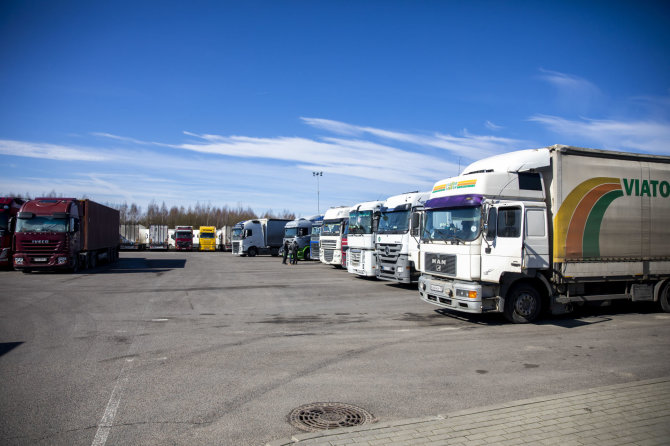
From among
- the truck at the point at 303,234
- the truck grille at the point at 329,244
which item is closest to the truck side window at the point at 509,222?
the truck grille at the point at 329,244

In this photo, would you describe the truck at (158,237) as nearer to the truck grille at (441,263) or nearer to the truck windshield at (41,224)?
the truck windshield at (41,224)

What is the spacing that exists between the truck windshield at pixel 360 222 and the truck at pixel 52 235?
13552mm

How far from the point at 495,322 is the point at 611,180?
4.30 m

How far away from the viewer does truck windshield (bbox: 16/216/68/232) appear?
2050 cm

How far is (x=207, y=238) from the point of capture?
55625 millimetres

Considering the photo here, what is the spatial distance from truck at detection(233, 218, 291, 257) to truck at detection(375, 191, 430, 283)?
25579 millimetres

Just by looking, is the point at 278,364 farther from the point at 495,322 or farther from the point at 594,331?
the point at 594,331

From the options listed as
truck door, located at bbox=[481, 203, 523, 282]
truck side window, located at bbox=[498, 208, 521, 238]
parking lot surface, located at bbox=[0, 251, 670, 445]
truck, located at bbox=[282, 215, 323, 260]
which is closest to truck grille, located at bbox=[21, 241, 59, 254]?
parking lot surface, located at bbox=[0, 251, 670, 445]

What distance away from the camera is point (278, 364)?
6.57 metres

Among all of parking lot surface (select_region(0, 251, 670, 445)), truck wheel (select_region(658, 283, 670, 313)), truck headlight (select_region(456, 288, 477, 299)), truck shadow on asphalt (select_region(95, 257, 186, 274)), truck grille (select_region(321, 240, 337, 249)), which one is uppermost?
truck grille (select_region(321, 240, 337, 249))

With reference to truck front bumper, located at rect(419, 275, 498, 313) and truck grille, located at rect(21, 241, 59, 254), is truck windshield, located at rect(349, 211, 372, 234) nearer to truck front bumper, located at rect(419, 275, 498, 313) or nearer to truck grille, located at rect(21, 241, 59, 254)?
truck front bumper, located at rect(419, 275, 498, 313)

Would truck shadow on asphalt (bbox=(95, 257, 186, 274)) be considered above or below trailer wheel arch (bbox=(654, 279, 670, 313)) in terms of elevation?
below

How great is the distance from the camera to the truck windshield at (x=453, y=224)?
31.5ft

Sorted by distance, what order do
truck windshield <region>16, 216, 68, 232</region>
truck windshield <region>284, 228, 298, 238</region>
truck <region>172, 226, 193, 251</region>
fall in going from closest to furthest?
truck windshield <region>16, 216, 68, 232</region> < truck windshield <region>284, 228, 298, 238</region> < truck <region>172, 226, 193, 251</region>
